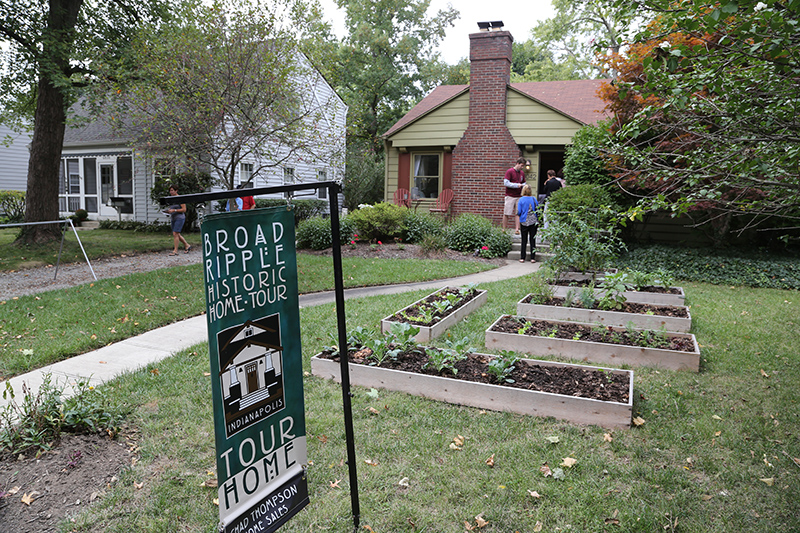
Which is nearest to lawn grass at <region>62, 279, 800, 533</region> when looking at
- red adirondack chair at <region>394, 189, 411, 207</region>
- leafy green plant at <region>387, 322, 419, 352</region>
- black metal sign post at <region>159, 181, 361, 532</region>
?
black metal sign post at <region>159, 181, 361, 532</region>

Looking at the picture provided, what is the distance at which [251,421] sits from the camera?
84.7 inches

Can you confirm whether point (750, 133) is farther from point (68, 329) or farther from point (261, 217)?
point (68, 329)

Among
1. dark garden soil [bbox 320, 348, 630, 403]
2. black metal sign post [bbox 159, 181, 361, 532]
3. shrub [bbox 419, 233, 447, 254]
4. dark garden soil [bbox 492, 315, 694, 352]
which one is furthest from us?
shrub [bbox 419, 233, 447, 254]

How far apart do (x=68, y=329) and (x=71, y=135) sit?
1979 cm

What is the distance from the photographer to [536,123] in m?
15.4

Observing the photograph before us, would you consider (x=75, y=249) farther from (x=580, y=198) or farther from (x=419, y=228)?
(x=580, y=198)

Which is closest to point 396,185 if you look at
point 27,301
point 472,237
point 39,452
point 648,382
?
point 472,237

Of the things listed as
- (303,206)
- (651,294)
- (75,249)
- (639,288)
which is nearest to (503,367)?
(651,294)

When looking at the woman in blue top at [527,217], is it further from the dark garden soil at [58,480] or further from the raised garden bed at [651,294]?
the dark garden soil at [58,480]

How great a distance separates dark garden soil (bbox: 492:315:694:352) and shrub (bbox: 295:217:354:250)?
721 cm

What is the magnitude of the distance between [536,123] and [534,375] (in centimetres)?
1247

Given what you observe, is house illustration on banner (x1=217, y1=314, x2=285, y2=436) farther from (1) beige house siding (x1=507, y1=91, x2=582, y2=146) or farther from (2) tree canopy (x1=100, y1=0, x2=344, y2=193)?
(1) beige house siding (x1=507, y1=91, x2=582, y2=146)

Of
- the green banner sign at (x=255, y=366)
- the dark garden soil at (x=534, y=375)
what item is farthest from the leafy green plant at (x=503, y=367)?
the green banner sign at (x=255, y=366)

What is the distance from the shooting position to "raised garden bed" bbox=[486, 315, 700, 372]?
5.03m
